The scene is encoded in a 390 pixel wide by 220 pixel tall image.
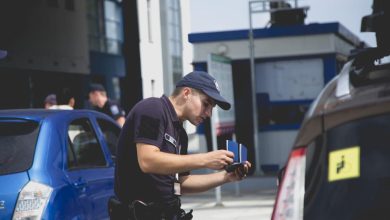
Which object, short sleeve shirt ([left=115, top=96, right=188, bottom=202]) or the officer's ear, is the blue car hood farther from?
the officer's ear

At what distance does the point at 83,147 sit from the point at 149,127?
2.51m

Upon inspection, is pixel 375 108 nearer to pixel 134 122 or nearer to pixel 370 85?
pixel 370 85

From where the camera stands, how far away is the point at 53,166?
229 inches

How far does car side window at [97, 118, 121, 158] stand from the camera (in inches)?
289

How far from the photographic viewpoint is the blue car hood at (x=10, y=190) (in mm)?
5387

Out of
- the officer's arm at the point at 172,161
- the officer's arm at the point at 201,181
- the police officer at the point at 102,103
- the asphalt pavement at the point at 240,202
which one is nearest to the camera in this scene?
the officer's arm at the point at 172,161

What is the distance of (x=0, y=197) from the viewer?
17.7 feet

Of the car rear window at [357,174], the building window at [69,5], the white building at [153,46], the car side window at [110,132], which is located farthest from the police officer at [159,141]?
the white building at [153,46]

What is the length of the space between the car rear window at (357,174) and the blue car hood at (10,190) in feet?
10.4

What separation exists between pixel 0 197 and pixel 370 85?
3162 millimetres

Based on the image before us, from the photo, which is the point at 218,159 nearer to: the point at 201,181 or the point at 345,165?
the point at 201,181

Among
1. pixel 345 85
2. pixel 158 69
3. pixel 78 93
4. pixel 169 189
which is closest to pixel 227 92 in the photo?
pixel 169 189

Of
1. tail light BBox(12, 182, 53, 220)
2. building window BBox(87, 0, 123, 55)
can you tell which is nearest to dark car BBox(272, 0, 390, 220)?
tail light BBox(12, 182, 53, 220)

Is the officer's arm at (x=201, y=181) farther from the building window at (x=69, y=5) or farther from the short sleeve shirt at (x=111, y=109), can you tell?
the building window at (x=69, y=5)
